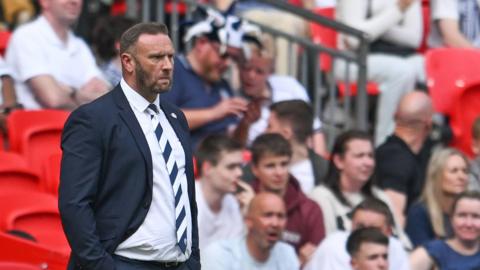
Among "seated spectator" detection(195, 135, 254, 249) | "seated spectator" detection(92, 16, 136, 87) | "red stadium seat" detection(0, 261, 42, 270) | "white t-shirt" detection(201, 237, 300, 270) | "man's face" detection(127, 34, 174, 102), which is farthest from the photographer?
"seated spectator" detection(92, 16, 136, 87)

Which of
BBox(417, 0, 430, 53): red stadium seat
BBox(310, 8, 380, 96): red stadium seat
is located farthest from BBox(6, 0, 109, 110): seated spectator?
BBox(417, 0, 430, 53): red stadium seat

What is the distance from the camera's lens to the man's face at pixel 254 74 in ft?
32.6

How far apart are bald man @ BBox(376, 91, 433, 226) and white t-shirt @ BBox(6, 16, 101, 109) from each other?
6.62ft

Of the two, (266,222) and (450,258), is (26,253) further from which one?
(450,258)

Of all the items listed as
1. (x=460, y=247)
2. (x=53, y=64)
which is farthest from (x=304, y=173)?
(x=53, y=64)

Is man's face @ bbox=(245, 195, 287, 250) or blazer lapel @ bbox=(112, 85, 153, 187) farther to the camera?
man's face @ bbox=(245, 195, 287, 250)

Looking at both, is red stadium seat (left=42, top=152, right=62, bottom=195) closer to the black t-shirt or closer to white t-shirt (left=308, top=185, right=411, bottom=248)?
white t-shirt (left=308, top=185, right=411, bottom=248)

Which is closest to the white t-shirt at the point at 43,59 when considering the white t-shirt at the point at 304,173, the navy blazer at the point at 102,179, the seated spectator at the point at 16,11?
the white t-shirt at the point at 304,173

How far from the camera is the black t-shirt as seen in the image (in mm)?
9945

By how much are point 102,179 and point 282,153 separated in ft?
10.5

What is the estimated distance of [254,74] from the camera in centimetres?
998

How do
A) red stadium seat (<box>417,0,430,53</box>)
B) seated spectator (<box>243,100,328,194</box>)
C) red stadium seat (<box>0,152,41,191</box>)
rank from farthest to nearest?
red stadium seat (<box>417,0,430,53</box>)
seated spectator (<box>243,100,328,194</box>)
red stadium seat (<box>0,152,41,191</box>)

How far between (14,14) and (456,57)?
3.37 m

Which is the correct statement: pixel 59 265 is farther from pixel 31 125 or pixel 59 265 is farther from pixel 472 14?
pixel 472 14
